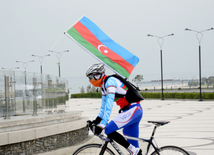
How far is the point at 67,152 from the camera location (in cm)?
762

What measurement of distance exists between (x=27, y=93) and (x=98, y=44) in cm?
308

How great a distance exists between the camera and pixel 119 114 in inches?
174

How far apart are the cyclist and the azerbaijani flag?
4110 mm

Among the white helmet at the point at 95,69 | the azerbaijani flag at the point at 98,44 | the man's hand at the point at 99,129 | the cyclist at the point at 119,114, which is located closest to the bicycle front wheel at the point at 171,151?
the cyclist at the point at 119,114

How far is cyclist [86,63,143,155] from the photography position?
13.9 feet

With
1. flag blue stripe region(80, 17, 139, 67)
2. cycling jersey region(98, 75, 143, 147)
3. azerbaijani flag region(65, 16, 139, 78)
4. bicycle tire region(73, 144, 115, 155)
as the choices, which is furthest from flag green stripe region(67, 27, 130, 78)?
bicycle tire region(73, 144, 115, 155)

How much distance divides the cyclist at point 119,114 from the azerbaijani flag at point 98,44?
4.11 m

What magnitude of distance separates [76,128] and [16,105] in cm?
177

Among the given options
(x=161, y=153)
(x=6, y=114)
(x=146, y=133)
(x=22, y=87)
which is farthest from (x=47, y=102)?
(x=161, y=153)

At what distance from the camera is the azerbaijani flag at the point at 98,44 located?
29.3 ft

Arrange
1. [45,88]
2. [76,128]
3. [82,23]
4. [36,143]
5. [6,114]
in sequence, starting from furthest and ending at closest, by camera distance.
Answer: [82,23], [45,88], [76,128], [6,114], [36,143]

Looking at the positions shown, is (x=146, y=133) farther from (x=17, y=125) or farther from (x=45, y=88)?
(x=17, y=125)

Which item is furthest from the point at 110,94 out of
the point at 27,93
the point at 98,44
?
the point at 98,44

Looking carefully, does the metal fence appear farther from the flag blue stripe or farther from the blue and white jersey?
the blue and white jersey
